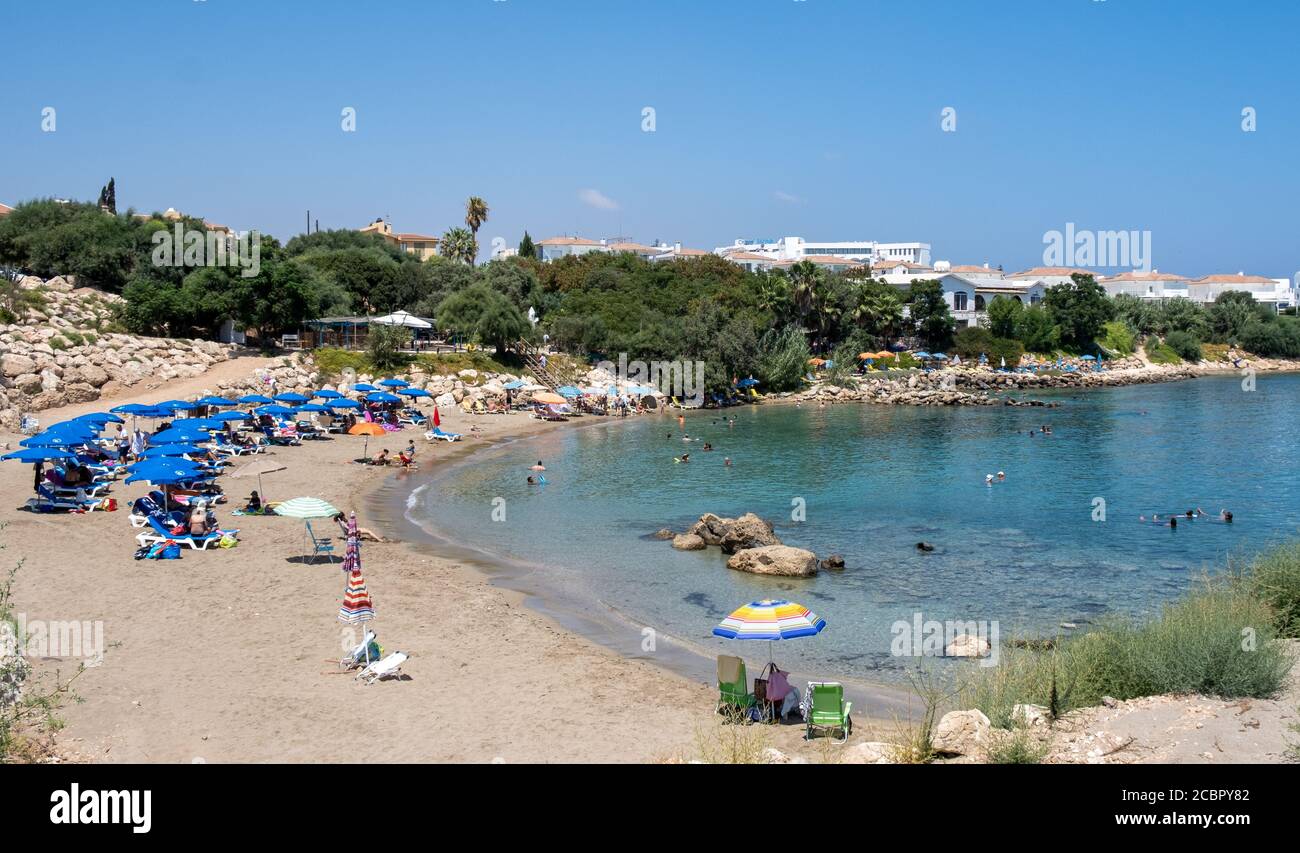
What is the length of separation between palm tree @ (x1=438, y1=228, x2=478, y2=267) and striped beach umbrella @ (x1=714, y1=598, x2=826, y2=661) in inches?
3136

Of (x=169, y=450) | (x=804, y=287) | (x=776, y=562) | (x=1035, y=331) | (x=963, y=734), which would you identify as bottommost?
(x=776, y=562)

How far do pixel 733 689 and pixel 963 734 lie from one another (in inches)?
142

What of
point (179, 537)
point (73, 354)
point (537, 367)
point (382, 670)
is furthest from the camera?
point (537, 367)

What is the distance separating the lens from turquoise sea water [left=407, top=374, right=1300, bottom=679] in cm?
2006

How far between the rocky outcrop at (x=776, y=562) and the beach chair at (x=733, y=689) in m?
8.90

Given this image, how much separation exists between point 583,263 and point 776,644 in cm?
7569

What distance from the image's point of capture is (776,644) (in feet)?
57.0

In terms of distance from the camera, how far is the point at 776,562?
22.3m

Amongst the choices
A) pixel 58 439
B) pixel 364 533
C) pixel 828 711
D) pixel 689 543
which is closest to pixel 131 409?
pixel 58 439

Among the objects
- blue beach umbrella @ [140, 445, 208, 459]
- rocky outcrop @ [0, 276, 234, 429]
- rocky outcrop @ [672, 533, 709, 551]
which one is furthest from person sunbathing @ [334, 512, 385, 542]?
rocky outcrop @ [0, 276, 234, 429]

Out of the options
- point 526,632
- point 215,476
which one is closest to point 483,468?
point 215,476

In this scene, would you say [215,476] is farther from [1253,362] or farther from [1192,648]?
[1253,362]

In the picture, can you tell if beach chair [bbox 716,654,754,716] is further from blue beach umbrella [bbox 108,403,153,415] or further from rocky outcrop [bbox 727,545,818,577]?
blue beach umbrella [bbox 108,403,153,415]

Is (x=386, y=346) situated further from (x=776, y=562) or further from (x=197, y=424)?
(x=776, y=562)
